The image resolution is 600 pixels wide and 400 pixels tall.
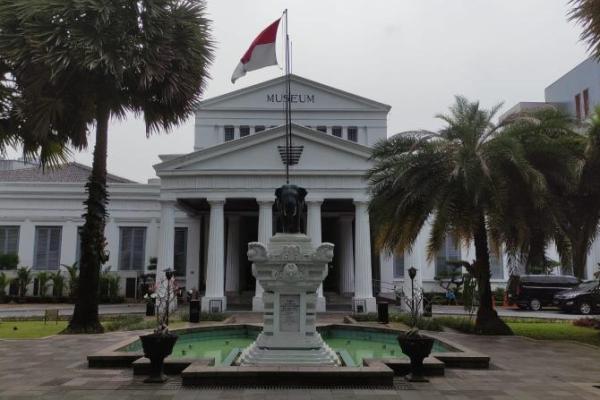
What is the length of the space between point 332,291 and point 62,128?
21.4 meters

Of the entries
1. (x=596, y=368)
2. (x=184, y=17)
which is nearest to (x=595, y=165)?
(x=596, y=368)

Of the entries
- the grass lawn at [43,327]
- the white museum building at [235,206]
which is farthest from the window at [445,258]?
the grass lawn at [43,327]

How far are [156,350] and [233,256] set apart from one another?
23.3 meters

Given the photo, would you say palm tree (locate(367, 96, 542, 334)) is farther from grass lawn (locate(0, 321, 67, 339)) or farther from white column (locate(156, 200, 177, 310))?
white column (locate(156, 200, 177, 310))

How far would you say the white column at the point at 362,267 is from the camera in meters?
26.6

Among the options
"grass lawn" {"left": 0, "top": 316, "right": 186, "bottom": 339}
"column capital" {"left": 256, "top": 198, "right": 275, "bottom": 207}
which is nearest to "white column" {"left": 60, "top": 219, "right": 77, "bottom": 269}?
"column capital" {"left": 256, "top": 198, "right": 275, "bottom": 207}

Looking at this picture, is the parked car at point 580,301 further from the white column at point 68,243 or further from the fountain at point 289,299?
the white column at point 68,243

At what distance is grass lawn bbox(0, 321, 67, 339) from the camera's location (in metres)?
17.0

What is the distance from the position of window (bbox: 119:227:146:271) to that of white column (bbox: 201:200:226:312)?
11.2 m

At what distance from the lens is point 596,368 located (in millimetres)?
11609

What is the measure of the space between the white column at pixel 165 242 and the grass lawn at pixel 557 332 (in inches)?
640

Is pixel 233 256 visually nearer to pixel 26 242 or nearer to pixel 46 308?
pixel 46 308

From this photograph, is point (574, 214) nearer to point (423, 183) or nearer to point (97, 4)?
point (423, 183)

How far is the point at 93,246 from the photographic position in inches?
713
